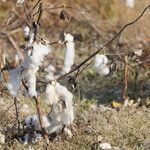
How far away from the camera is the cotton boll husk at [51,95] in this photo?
3.28m

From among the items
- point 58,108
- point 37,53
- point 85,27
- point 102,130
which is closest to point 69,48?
point 37,53

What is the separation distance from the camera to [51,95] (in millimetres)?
3283

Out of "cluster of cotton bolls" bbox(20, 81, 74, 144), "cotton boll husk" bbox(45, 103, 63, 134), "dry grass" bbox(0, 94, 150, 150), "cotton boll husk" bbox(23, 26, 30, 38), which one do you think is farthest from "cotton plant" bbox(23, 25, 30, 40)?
"dry grass" bbox(0, 94, 150, 150)

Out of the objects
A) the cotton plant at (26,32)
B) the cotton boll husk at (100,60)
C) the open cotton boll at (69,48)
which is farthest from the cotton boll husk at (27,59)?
the cotton boll husk at (100,60)

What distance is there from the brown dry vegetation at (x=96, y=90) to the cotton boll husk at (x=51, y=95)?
38cm

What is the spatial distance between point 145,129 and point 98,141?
33 cm

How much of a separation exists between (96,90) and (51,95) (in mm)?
2272

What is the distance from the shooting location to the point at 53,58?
21.8 feet

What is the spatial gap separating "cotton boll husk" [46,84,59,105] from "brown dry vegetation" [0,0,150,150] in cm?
38

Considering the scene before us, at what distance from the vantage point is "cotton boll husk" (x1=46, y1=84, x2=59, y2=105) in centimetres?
328

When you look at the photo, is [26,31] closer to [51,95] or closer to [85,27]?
[51,95]

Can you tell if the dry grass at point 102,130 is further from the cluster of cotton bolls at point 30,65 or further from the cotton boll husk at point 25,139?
the cluster of cotton bolls at point 30,65

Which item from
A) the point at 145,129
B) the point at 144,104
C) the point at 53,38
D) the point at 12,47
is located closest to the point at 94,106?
the point at 144,104

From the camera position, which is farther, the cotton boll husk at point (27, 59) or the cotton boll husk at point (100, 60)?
the cotton boll husk at point (100, 60)
